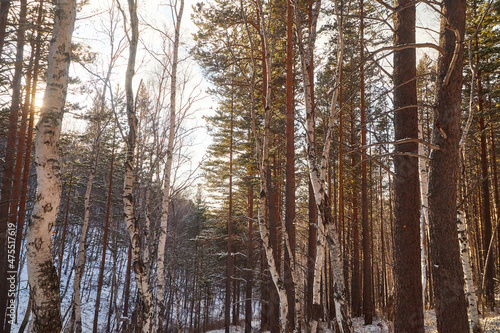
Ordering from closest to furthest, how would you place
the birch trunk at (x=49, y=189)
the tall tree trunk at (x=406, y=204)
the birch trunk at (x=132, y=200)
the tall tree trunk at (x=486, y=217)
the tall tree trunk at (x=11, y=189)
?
the birch trunk at (x=49, y=189)
the tall tree trunk at (x=406, y=204)
the birch trunk at (x=132, y=200)
the tall tree trunk at (x=11, y=189)
the tall tree trunk at (x=486, y=217)

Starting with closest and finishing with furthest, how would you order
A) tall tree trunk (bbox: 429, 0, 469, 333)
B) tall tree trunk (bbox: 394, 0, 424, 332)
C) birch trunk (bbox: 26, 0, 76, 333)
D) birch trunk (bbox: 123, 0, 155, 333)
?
tall tree trunk (bbox: 429, 0, 469, 333)
birch trunk (bbox: 26, 0, 76, 333)
tall tree trunk (bbox: 394, 0, 424, 332)
birch trunk (bbox: 123, 0, 155, 333)

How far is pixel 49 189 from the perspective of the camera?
3559mm

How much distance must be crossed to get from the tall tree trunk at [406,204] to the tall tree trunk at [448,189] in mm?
1059

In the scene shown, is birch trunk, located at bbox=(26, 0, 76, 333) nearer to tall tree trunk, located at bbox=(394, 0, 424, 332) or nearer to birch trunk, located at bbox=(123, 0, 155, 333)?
birch trunk, located at bbox=(123, 0, 155, 333)

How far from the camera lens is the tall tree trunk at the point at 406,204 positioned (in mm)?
4191

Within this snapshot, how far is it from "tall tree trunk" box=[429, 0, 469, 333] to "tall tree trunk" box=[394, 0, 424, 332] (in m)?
1.06

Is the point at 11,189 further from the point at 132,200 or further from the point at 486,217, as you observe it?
the point at 486,217

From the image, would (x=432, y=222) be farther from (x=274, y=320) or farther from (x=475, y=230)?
(x=475, y=230)

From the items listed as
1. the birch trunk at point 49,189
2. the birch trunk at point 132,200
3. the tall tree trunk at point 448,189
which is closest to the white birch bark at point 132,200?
the birch trunk at point 132,200

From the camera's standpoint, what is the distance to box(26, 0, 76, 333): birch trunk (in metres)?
3.28

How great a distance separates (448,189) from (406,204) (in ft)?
4.69

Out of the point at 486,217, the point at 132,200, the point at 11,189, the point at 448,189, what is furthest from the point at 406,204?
the point at 11,189

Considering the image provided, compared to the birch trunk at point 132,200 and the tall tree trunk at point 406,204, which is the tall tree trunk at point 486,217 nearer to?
the tall tree trunk at point 406,204

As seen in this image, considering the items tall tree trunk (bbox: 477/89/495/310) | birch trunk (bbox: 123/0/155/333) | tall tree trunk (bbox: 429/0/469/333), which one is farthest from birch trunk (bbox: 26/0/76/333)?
tall tree trunk (bbox: 477/89/495/310)
